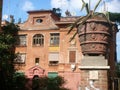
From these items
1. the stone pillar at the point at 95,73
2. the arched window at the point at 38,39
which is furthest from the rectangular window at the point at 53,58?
the stone pillar at the point at 95,73

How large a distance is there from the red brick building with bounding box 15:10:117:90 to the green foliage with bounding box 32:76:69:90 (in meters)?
0.88

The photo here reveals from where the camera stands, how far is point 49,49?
45656 millimetres

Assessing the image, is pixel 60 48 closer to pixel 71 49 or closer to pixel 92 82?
pixel 71 49

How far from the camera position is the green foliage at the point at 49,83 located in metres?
43.0

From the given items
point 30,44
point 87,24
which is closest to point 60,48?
point 30,44

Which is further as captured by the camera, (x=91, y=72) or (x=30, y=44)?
(x=30, y=44)

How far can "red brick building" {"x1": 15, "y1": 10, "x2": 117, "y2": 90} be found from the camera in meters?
43.8

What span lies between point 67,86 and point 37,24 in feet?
31.8

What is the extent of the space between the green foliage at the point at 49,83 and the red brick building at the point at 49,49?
0.88 metres

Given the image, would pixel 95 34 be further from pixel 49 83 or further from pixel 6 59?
pixel 49 83

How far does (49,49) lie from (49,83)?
4696 millimetres

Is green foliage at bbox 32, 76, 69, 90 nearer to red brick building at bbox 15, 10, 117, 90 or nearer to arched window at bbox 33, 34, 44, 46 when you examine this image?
red brick building at bbox 15, 10, 117, 90

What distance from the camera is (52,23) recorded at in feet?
152

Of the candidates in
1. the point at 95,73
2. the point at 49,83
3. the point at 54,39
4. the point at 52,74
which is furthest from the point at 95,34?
the point at 54,39
